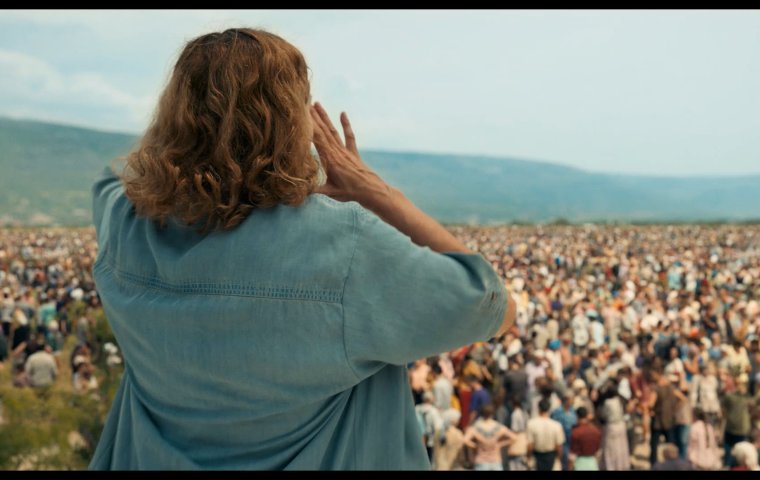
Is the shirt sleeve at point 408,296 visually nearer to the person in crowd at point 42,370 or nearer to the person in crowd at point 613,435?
the person in crowd at point 613,435

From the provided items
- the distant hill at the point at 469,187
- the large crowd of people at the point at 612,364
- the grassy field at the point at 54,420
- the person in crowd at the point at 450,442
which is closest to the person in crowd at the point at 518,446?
the large crowd of people at the point at 612,364

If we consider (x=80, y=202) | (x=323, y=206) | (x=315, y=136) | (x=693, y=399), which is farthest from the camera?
(x=80, y=202)

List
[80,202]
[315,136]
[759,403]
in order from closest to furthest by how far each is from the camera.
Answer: [315,136]
[759,403]
[80,202]

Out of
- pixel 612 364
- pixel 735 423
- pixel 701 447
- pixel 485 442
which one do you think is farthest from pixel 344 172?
pixel 612 364

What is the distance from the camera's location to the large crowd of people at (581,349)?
8.44 meters

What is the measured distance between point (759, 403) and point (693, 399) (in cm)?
416

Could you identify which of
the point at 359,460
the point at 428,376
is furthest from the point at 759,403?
the point at 359,460

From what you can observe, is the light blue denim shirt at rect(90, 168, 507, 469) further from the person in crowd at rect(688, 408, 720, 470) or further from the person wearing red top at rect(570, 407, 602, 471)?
the person in crowd at rect(688, 408, 720, 470)

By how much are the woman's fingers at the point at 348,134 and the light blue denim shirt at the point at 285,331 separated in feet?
0.52

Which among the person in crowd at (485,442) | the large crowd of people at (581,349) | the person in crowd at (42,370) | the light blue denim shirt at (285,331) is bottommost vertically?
the person in crowd at (42,370)

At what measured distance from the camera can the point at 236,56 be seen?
1.00m

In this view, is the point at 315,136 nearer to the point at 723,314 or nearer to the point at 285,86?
the point at 285,86

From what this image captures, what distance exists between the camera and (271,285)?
96cm

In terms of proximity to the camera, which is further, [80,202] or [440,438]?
[80,202]
